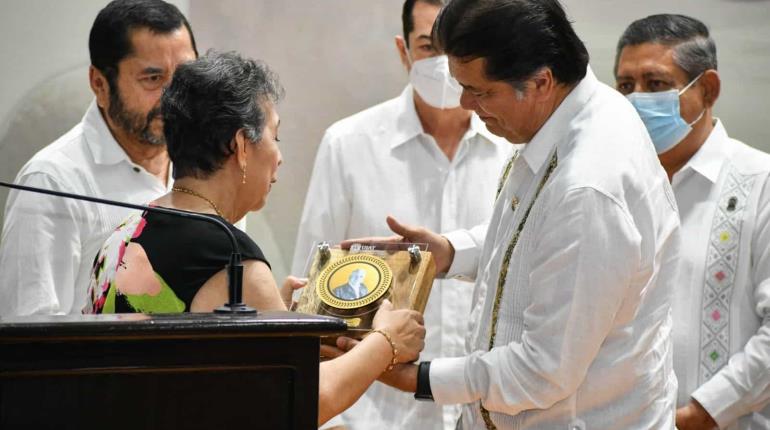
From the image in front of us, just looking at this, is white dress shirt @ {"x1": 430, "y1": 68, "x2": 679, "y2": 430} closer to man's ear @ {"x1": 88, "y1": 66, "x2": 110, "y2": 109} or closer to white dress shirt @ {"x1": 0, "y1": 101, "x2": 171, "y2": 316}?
white dress shirt @ {"x1": 0, "y1": 101, "x2": 171, "y2": 316}

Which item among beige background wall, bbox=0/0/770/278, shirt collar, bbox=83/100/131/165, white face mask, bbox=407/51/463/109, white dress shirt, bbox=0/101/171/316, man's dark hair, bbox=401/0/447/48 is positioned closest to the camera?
white dress shirt, bbox=0/101/171/316

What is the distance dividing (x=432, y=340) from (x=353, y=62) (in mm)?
1831

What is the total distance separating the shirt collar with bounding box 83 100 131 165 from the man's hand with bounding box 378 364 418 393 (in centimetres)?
141

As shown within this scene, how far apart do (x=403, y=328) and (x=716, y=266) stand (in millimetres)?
1403

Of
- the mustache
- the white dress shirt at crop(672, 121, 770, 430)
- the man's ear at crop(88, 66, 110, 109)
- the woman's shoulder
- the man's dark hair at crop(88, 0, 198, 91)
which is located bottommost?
the white dress shirt at crop(672, 121, 770, 430)

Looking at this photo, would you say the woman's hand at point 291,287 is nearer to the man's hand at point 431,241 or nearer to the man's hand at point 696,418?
the man's hand at point 431,241

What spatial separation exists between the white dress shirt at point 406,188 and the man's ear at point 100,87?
90 cm

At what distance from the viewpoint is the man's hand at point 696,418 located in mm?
3559

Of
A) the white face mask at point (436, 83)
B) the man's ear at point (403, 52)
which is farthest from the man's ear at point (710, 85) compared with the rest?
the man's ear at point (403, 52)

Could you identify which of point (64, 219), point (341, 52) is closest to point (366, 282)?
point (64, 219)

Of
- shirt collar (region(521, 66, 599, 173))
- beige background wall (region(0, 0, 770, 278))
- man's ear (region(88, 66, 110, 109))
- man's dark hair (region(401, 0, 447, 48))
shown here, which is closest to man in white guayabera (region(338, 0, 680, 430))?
shirt collar (region(521, 66, 599, 173))

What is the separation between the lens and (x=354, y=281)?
299cm

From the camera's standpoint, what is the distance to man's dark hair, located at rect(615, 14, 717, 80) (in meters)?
4.06

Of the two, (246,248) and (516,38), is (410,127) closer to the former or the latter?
(516,38)
